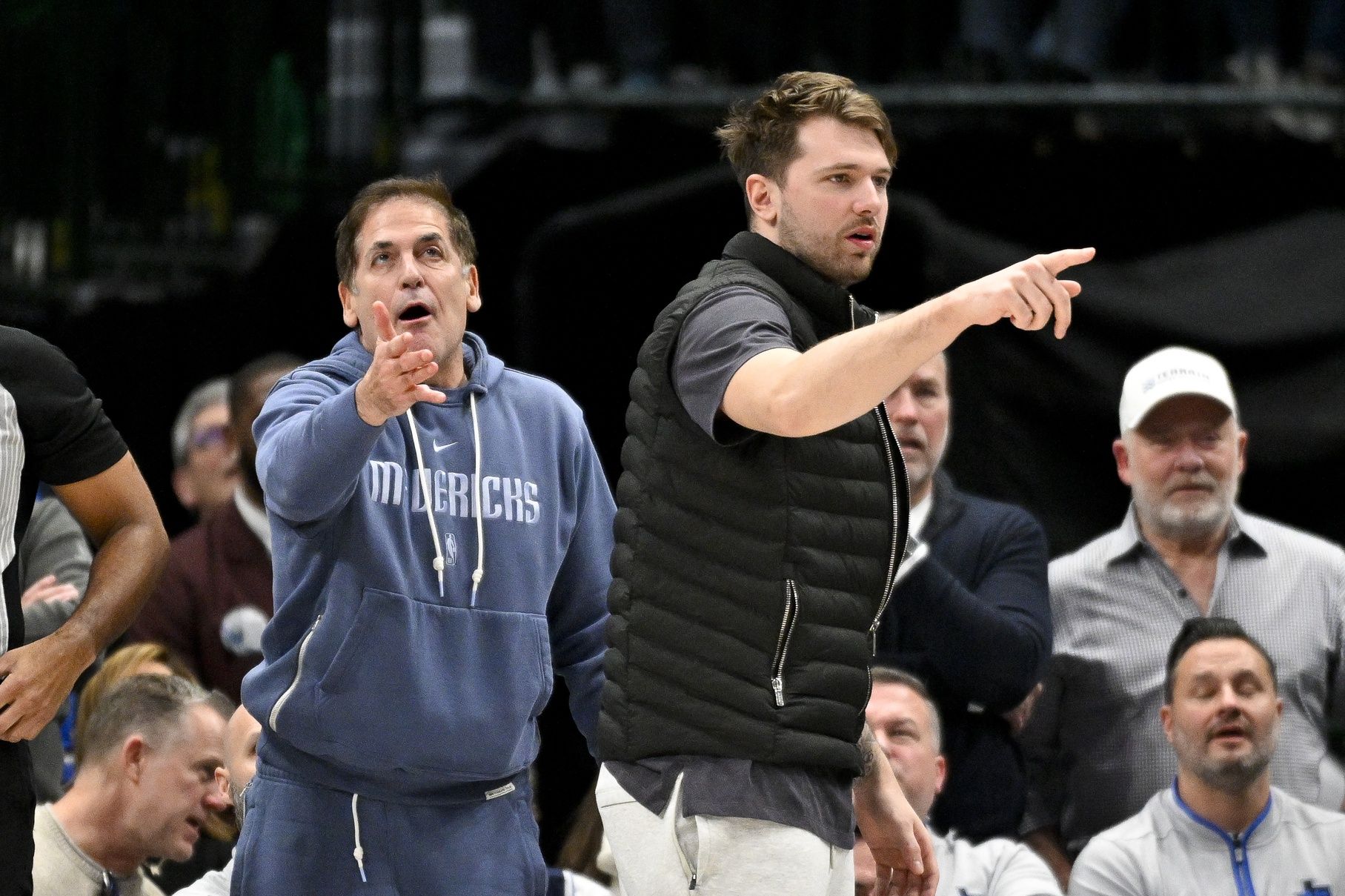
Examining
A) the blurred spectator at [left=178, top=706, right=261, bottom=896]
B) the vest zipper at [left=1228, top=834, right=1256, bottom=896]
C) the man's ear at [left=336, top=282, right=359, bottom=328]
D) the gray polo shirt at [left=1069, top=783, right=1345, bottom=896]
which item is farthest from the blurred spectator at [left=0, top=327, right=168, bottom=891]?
the vest zipper at [left=1228, top=834, right=1256, bottom=896]

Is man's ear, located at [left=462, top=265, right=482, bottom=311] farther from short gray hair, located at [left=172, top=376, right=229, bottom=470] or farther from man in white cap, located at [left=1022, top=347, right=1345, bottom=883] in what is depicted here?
short gray hair, located at [left=172, top=376, right=229, bottom=470]

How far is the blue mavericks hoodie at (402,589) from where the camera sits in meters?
2.66

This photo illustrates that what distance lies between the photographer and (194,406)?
211 inches

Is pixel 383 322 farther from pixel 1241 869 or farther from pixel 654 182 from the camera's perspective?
pixel 654 182

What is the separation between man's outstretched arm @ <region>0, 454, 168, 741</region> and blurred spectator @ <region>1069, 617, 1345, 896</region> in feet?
6.71

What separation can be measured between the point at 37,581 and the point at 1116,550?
2.30 metres

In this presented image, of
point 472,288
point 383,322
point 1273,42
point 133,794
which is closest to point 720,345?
point 383,322

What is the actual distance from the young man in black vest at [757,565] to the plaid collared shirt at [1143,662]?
1905 millimetres

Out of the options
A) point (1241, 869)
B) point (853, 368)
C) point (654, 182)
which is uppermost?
point (654, 182)

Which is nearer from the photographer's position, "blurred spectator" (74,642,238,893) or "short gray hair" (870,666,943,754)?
"short gray hair" (870,666,943,754)

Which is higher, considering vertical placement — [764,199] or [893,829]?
[764,199]

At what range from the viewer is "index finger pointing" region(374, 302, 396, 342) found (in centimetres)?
257

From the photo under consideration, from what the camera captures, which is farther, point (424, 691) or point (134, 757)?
point (134, 757)

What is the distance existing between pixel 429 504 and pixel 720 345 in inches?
23.8
